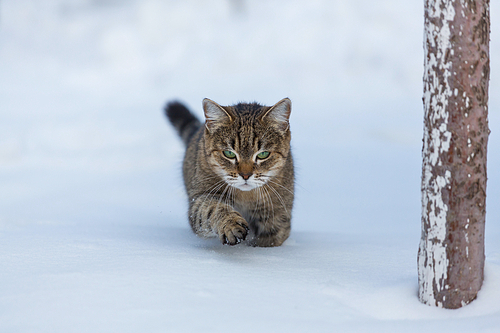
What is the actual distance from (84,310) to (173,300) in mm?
307

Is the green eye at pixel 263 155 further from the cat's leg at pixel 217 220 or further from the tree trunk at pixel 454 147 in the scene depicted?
the tree trunk at pixel 454 147

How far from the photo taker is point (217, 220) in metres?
2.27

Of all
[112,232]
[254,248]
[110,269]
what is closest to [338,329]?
[110,269]

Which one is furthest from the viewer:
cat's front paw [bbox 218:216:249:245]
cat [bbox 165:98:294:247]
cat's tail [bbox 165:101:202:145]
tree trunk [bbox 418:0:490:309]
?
cat's tail [bbox 165:101:202:145]

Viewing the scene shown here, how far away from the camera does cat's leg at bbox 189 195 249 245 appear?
82.0 inches

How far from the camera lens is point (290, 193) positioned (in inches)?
113

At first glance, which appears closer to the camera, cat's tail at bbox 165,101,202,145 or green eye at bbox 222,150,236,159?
green eye at bbox 222,150,236,159

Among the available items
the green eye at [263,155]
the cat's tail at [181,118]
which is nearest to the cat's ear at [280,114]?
the green eye at [263,155]

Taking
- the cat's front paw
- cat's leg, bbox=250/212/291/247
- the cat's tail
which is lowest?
cat's leg, bbox=250/212/291/247

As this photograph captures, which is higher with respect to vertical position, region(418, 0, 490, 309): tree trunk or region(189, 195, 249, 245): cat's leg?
region(418, 0, 490, 309): tree trunk

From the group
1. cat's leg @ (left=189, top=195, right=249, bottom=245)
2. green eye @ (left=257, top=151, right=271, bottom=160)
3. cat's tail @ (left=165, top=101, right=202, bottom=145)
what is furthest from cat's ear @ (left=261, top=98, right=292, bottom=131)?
cat's tail @ (left=165, top=101, right=202, bottom=145)

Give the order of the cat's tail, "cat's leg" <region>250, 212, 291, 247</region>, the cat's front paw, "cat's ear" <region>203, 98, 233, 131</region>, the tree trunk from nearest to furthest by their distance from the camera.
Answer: the tree trunk, the cat's front paw, "cat's ear" <region>203, 98, 233, 131</region>, "cat's leg" <region>250, 212, 291, 247</region>, the cat's tail

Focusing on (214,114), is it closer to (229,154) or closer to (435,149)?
(229,154)

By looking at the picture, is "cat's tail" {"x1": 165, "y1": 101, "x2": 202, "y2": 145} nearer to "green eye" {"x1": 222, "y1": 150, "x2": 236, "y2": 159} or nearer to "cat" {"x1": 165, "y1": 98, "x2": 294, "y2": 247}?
"cat" {"x1": 165, "y1": 98, "x2": 294, "y2": 247}
